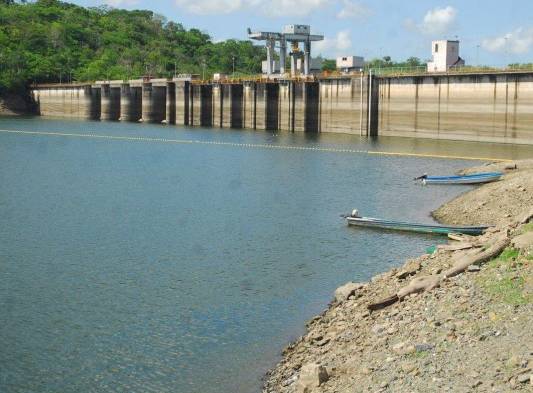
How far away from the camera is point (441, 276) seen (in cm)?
1758

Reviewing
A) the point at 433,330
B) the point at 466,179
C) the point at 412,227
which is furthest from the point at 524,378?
the point at 466,179

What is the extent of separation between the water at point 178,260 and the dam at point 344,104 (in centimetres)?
2012

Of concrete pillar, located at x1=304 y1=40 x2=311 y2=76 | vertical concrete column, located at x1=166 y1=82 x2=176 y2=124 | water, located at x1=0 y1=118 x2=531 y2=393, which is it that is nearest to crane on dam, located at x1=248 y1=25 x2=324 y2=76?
concrete pillar, located at x1=304 y1=40 x2=311 y2=76

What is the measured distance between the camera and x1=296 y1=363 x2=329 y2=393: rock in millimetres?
14039

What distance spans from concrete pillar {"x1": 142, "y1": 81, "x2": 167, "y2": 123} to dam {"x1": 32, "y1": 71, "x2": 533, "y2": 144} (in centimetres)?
18

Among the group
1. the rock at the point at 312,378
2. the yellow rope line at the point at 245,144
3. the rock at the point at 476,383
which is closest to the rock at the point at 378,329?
the rock at the point at 312,378

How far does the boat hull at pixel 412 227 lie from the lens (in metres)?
29.9

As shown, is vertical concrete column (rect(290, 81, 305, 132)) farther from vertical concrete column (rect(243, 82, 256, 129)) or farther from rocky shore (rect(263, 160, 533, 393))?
rocky shore (rect(263, 160, 533, 393))

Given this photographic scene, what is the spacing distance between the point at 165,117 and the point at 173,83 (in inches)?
360

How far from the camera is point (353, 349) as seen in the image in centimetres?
1552

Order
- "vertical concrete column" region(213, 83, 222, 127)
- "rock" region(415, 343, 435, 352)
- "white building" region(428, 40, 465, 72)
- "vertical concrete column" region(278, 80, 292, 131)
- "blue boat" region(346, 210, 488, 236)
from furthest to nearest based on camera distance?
"vertical concrete column" region(213, 83, 222, 127) < "vertical concrete column" region(278, 80, 292, 131) < "white building" region(428, 40, 465, 72) < "blue boat" region(346, 210, 488, 236) < "rock" region(415, 343, 435, 352)

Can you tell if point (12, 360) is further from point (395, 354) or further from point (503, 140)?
point (503, 140)


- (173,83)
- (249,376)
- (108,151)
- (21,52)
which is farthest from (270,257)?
(21,52)

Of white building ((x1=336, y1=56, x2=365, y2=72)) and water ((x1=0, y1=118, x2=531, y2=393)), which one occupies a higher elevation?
white building ((x1=336, y1=56, x2=365, y2=72))
